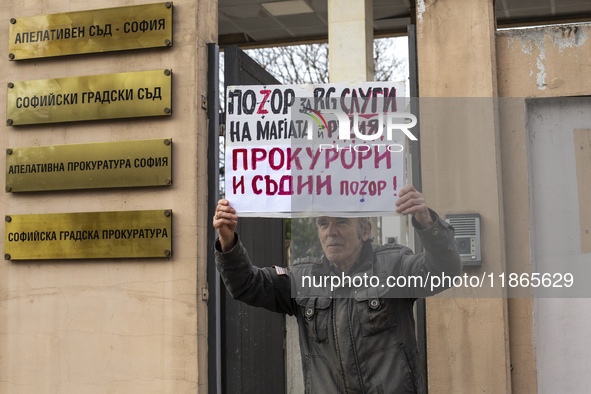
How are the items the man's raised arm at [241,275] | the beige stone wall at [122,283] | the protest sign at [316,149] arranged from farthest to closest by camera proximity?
the beige stone wall at [122,283] → the protest sign at [316,149] → the man's raised arm at [241,275]

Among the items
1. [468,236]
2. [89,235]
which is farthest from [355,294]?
[89,235]

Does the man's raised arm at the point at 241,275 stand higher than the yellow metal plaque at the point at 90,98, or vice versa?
the yellow metal plaque at the point at 90,98

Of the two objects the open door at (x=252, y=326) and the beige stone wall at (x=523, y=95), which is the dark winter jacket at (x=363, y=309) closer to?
the beige stone wall at (x=523, y=95)

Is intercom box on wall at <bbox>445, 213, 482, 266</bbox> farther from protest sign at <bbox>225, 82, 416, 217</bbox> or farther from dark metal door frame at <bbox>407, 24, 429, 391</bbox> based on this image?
protest sign at <bbox>225, 82, 416, 217</bbox>

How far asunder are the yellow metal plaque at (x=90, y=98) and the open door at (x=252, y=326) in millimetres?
490

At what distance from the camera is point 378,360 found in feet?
9.61

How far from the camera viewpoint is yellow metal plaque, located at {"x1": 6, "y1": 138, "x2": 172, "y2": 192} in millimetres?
4262

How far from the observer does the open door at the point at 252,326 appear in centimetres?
435

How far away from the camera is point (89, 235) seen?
4316 millimetres

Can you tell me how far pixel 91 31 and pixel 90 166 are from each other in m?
0.98

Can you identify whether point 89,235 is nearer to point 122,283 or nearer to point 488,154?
point 122,283

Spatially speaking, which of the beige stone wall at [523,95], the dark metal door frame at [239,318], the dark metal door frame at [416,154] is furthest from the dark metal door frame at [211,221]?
the beige stone wall at [523,95]

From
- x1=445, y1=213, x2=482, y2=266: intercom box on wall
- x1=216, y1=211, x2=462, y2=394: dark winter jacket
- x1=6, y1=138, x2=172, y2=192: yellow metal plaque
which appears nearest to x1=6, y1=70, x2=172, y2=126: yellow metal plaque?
x1=6, y1=138, x2=172, y2=192: yellow metal plaque

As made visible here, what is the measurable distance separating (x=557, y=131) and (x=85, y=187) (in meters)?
3.16
